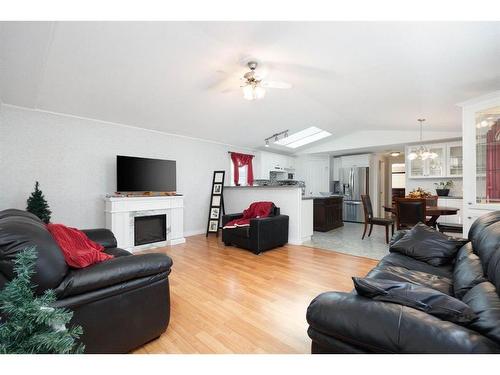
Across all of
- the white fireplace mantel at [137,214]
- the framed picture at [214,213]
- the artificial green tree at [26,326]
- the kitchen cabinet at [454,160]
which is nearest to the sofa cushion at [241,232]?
the white fireplace mantel at [137,214]

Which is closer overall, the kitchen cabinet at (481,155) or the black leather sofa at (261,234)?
the kitchen cabinet at (481,155)

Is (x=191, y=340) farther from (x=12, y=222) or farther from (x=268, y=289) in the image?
(x=12, y=222)

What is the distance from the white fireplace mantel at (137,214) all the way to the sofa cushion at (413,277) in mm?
3719

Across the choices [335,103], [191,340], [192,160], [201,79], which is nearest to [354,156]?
[335,103]

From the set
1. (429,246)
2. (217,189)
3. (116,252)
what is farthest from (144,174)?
(429,246)

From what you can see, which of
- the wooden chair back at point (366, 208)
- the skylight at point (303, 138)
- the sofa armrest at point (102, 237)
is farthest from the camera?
the skylight at point (303, 138)

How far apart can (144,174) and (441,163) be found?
6.70 m

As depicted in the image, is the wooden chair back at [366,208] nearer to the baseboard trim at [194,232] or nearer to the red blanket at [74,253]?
the baseboard trim at [194,232]

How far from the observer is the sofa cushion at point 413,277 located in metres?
1.61

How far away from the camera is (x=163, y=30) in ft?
7.30

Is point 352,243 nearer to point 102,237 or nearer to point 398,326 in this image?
point 398,326

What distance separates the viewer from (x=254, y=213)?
444cm
